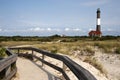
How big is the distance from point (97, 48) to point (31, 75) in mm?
31177

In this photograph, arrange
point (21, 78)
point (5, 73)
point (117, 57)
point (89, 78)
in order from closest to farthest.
A: point (89, 78) → point (5, 73) → point (21, 78) → point (117, 57)

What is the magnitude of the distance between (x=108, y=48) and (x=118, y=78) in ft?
66.2

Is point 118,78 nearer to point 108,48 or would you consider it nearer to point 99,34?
point 108,48

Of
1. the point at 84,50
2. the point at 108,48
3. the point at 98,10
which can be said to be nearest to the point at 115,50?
the point at 108,48

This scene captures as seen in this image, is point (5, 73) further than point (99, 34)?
No

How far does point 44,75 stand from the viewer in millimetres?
13953

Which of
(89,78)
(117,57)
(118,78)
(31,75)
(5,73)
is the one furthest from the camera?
(117,57)

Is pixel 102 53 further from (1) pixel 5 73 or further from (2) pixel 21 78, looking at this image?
(1) pixel 5 73

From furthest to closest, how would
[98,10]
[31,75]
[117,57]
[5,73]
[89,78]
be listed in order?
[98,10]
[117,57]
[31,75]
[5,73]
[89,78]

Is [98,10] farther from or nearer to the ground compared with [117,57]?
farther from the ground

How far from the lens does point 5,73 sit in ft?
34.3

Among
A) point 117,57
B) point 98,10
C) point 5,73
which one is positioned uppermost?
point 98,10

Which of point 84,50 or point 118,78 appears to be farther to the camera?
point 84,50

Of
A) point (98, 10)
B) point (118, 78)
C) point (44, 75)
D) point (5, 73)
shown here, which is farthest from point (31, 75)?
point (98, 10)
